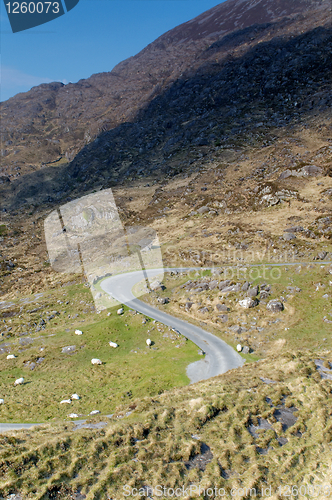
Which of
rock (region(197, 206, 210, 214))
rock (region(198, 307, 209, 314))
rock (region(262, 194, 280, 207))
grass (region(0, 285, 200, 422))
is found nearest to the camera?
grass (region(0, 285, 200, 422))

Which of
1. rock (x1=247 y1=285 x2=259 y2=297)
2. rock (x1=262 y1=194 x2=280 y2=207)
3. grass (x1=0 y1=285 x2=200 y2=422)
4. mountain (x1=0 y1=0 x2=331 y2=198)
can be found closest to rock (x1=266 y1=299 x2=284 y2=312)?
rock (x1=247 y1=285 x2=259 y2=297)

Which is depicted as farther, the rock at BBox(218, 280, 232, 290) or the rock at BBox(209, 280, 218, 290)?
the rock at BBox(209, 280, 218, 290)

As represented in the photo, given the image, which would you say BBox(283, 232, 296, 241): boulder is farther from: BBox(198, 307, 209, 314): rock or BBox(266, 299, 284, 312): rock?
BBox(198, 307, 209, 314): rock

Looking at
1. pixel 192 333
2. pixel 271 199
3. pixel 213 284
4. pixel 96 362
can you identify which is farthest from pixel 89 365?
pixel 271 199

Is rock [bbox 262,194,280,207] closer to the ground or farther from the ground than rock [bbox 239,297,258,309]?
farther from the ground

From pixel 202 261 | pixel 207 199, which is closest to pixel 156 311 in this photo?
pixel 202 261

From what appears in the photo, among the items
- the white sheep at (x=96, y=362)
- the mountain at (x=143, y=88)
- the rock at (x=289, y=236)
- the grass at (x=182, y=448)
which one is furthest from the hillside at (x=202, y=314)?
the mountain at (x=143, y=88)

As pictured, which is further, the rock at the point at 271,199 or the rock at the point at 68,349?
the rock at the point at 271,199

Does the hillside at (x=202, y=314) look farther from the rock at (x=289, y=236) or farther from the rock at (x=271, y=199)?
the rock at (x=271, y=199)

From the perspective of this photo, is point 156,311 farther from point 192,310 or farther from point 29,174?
point 29,174
